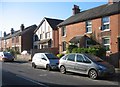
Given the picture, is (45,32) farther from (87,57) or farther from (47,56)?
(87,57)

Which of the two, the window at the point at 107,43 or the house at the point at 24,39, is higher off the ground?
the house at the point at 24,39

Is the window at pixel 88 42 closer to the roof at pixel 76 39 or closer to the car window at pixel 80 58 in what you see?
the roof at pixel 76 39

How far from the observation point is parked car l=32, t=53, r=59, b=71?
20.8m

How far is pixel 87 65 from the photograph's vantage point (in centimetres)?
1590

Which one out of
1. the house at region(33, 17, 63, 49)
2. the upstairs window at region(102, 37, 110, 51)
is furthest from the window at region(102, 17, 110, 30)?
the house at region(33, 17, 63, 49)

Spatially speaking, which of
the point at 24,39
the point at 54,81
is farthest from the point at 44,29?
the point at 54,81

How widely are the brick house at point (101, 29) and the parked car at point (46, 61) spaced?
729cm

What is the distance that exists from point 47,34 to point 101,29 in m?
20.1

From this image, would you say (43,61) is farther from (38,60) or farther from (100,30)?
(100,30)

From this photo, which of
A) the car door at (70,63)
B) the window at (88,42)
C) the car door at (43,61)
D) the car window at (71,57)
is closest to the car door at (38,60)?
the car door at (43,61)

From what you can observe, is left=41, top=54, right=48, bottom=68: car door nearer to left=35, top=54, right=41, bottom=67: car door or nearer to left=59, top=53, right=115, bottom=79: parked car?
left=35, top=54, right=41, bottom=67: car door

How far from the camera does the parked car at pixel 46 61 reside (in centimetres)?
2078

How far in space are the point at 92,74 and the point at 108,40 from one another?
12020mm

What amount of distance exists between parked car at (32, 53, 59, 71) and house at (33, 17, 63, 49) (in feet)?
63.9
